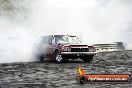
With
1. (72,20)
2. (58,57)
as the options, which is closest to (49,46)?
(58,57)

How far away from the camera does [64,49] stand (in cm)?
2247

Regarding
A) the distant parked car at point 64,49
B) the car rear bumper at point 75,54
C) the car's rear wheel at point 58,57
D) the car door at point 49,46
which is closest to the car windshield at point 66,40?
the distant parked car at point 64,49

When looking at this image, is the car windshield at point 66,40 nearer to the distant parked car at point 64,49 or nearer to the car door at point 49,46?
the distant parked car at point 64,49

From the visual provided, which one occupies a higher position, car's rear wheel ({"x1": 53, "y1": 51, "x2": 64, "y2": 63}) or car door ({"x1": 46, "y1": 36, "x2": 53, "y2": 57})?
car door ({"x1": 46, "y1": 36, "x2": 53, "y2": 57})

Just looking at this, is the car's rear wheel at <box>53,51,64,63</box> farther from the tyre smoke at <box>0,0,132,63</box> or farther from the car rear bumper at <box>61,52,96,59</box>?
the tyre smoke at <box>0,0,132,63</box>

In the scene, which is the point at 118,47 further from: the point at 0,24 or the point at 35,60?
the point at 35,60

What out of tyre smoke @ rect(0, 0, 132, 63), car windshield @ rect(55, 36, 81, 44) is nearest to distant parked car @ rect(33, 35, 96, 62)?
car windshield @ rect(55, 36, 81, 44)

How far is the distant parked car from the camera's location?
73.8 ft

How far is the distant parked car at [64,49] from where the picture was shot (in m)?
22.5

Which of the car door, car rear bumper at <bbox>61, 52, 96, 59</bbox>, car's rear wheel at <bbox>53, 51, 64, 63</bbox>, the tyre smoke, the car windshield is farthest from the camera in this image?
the tyre smoke

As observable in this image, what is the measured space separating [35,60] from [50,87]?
13424mm

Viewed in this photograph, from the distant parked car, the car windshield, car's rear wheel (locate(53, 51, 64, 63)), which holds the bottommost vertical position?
car's rear wheel (locate(53, 51, 64, 63))

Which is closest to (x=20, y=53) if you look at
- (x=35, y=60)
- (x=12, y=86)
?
(x=35, y=60)

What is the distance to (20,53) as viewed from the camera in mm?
26375
